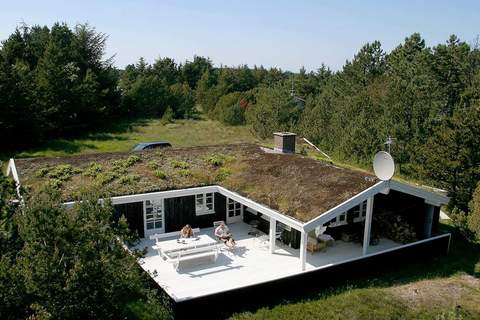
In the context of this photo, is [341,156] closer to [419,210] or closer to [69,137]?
[419,210]

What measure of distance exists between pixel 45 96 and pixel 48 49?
7.88m

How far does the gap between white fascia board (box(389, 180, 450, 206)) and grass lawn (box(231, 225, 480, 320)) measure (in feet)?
7.13

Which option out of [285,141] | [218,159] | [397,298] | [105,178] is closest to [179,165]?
[218,159]

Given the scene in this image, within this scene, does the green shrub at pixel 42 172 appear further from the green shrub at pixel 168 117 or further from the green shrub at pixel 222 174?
the green shrub at pixel 168 117

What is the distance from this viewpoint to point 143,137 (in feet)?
131

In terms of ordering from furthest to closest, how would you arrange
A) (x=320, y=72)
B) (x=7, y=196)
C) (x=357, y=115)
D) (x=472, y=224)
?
(x=320, y=72) < (x=357, y=115) < (x=472, y=224) < (x=7, y=196)

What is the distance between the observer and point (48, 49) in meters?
40.8

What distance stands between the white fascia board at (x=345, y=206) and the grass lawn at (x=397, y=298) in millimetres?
1998

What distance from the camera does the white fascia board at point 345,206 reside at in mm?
12648

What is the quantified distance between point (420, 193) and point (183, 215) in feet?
27.8

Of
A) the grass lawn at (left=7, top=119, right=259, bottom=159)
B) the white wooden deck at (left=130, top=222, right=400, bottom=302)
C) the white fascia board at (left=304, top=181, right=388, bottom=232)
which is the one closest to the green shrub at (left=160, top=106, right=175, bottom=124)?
the grass lawn at (left=7, top=119, right=259, bottom=159)

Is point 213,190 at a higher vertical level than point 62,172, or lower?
lower

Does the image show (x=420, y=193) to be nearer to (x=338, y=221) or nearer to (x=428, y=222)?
(x=428, y=222)

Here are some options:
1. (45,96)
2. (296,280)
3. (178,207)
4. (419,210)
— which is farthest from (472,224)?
(45,96)
